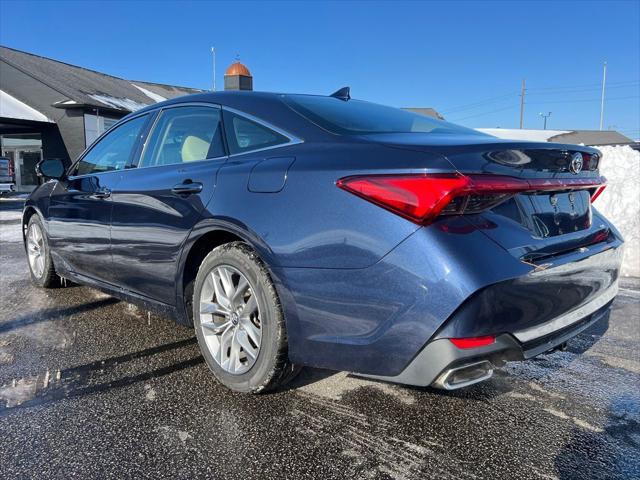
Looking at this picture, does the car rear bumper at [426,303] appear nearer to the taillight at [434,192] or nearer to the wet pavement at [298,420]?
the taillight at [434,192]

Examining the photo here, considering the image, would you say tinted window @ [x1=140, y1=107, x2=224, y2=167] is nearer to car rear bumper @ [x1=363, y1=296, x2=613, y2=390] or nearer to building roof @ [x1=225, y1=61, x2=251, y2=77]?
car rear bumper @ [x1=363, y1=296, x2=613, y2=390]

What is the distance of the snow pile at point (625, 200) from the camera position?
609cm

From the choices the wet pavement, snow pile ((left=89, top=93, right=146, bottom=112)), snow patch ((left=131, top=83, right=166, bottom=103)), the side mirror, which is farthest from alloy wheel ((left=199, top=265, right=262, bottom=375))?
snow patch ((left=131, top=83, right=166, bottom=103))

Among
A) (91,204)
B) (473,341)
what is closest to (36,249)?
(91,204)

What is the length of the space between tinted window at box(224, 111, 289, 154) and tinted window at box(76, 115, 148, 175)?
111cm

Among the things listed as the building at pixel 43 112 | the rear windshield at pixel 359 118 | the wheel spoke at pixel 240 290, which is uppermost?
the building at pixel 43 112

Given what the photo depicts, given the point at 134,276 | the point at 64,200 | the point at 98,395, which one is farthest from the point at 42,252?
the point at 98,395

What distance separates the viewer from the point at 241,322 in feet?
8.48

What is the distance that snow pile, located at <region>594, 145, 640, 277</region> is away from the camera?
6.09 metres

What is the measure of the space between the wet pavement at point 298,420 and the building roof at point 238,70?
26.7 m

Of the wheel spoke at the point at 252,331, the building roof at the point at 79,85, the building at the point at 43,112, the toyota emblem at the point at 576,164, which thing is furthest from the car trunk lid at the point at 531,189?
the building roof at the point at 79,85

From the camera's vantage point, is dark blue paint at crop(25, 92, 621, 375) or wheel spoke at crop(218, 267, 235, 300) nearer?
dark blue paint at crop(25, 92, 621, 375)

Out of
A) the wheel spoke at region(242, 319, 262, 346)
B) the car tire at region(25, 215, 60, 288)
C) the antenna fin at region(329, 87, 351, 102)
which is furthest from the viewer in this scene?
the car tire at region(25, 215, 60, 288)

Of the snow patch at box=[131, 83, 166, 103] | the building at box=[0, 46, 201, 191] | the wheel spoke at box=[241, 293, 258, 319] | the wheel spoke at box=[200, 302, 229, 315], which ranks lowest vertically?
the wheel spoke at box=[200, 302, 229, 315]
